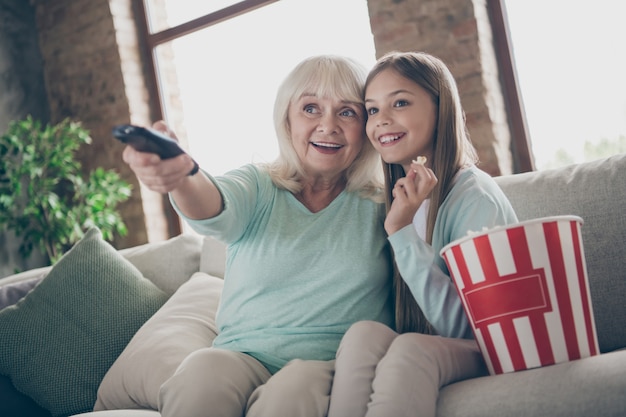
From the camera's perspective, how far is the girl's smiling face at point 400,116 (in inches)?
63.4

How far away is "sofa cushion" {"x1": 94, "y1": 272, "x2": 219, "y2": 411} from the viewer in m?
1.84

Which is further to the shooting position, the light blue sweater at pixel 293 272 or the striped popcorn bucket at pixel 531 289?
the light blue sweater at pixel 293 272

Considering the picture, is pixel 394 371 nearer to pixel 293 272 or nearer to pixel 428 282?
pixel 428 282

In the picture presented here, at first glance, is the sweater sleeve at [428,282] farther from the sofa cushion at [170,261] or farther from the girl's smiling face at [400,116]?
the sofa cushion at [170,261]

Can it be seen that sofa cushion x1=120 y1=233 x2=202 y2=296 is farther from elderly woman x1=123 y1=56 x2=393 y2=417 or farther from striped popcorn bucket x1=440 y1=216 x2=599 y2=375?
striped popcorn bucket x1=440 y1=216 x2=599 y2=375

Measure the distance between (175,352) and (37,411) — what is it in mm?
523

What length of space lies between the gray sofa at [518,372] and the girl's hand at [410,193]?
35cm

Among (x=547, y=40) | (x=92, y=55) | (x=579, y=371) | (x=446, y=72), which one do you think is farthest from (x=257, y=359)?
(x=92, y=55)

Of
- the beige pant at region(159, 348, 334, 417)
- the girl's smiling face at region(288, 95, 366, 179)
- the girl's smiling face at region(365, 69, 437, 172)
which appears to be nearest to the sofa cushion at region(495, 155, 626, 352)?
the girl's smiling face at region(365, 69, 437, 172)

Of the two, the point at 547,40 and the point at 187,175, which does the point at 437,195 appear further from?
the point at 547,40

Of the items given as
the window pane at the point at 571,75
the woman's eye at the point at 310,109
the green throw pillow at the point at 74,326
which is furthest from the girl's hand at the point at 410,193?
the window pane at the point at 571,75

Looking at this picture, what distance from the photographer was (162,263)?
2402 millimetres

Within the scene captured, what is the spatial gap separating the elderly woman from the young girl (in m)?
0.07

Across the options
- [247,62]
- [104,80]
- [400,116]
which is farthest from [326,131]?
[104,80]
